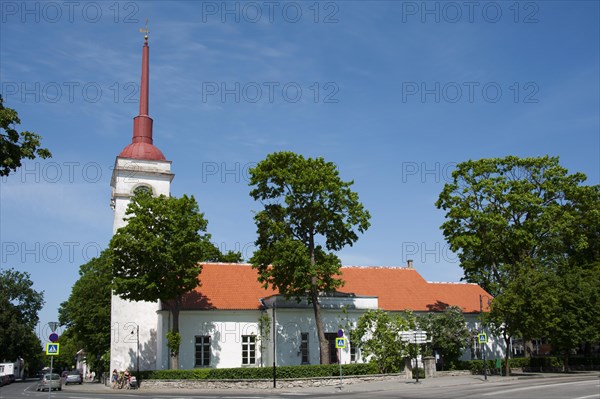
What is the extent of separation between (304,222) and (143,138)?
16.4 meters

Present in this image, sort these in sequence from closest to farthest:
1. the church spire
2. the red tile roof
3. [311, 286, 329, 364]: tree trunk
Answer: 1. [311, 286, 329, 364]: tree trunk
2. the red tile roof
3. the church spire

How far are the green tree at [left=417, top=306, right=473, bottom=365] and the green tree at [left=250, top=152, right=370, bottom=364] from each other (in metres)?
9.16


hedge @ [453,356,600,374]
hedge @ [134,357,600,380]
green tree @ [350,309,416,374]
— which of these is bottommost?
hedge @ [453,356,600,374]

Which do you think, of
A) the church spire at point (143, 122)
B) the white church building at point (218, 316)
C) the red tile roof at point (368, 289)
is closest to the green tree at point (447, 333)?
the white church building at point (218, 316)

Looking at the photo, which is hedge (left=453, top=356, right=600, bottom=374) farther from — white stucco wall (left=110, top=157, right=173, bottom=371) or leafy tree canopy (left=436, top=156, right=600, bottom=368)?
white stucco wall (left=110, top=157, right=173, bottom=371)

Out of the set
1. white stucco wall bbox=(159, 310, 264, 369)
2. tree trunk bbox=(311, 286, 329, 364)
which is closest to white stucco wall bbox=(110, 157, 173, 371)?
white stucco wall bbox=(159, 310, 264, 369)

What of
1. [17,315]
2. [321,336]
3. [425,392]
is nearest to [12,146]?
[425,392]

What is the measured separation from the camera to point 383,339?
39969 millimetres

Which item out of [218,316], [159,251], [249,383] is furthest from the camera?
[218,316]

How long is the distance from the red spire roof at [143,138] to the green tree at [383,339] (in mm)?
20933

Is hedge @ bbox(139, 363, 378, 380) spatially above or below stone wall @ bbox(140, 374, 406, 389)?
above

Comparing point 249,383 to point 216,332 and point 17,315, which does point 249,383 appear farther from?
point 17,315

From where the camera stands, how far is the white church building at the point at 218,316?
141ft

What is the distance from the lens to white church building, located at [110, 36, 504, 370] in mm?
43094
